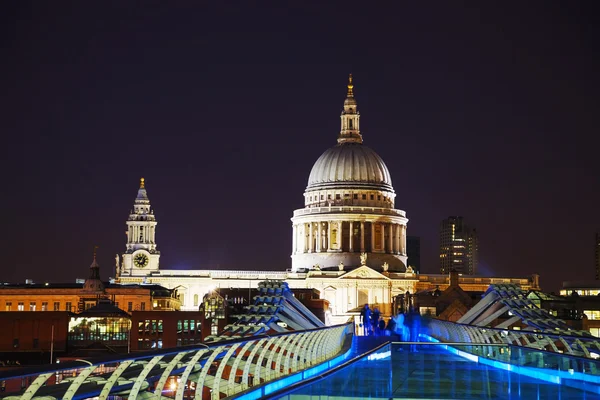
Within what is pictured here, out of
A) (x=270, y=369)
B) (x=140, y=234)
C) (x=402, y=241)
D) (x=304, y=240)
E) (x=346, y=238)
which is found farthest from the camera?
(x=402, y=241)

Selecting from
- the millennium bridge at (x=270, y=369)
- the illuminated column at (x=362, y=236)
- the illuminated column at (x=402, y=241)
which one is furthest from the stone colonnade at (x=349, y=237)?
the millennium bridge at (x=270, y=369)

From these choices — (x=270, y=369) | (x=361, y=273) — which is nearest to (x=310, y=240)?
(x=361, y=273)

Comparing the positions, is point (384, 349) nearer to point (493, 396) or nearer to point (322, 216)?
point (493, 396)

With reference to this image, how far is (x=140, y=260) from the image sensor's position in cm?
17862

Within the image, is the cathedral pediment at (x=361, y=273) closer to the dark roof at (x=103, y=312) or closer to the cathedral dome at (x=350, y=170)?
the cathedral dome at (x=350, y=170)

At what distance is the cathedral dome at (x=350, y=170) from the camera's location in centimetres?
18250

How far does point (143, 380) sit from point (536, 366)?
8.42 m

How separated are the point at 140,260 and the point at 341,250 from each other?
31538 millimetres

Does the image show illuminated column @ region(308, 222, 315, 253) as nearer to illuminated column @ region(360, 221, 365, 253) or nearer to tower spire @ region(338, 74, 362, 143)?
illuminated column @ region(360, 221, 365, 253)

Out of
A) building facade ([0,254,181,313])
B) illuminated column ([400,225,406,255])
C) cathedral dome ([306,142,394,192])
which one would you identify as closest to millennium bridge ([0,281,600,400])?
building facade ([0,254,181,313])

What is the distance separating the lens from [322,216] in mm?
179250

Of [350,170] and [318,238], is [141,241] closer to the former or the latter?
[318,238]

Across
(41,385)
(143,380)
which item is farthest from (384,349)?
(41,385)

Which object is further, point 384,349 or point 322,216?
point 322,216
